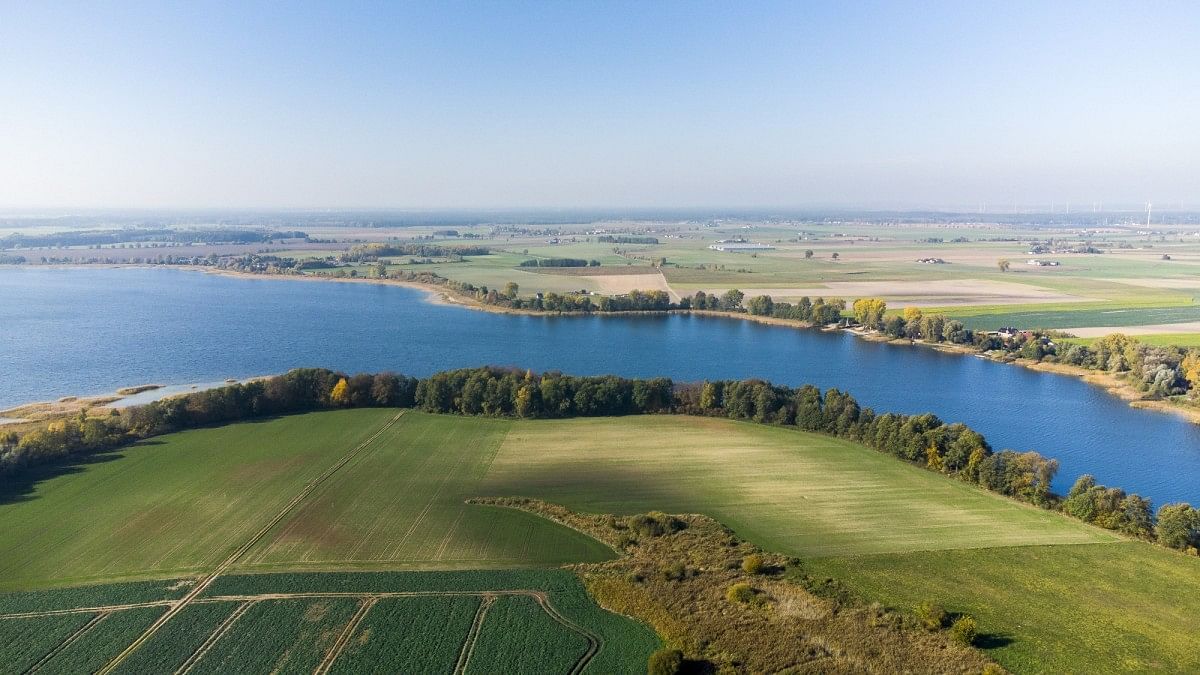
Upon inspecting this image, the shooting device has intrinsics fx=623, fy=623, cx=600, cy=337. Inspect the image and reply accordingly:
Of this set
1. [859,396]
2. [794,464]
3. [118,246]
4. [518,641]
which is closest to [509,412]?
[794,464]

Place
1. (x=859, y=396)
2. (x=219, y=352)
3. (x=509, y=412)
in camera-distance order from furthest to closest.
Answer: (x=219, y=352) → (x=859, y=396) → (x=509, y=412)

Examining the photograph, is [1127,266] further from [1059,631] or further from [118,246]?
[118,246]

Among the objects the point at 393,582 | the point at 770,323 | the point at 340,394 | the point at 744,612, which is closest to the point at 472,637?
the point at 393,582

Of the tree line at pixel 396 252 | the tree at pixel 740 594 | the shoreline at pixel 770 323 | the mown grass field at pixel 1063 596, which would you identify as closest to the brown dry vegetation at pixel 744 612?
the tree at pixel 740 594

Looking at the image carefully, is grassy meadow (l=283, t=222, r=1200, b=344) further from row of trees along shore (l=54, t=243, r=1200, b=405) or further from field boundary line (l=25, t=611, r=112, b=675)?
field boundary line (l=25, t=611, r=112, b=675)

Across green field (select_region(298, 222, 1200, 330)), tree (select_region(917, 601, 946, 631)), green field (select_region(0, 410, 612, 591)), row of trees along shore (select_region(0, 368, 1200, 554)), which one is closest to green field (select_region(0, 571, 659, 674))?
green field (select_region(0, 410, 612, 591))

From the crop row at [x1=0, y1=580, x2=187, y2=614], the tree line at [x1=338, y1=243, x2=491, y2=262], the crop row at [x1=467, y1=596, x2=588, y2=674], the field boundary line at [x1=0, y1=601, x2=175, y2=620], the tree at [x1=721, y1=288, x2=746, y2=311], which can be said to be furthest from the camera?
the tree line at [x1=338, y1=243, x2=491, y2=262]
